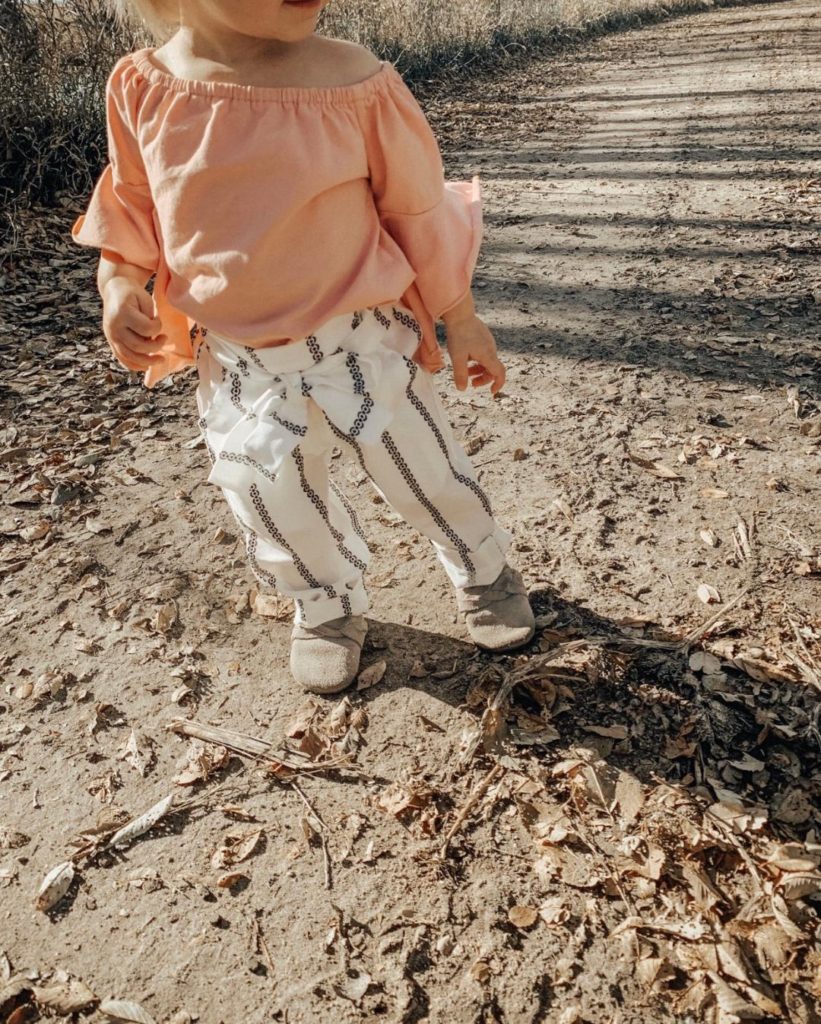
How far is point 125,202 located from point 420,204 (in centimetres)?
60

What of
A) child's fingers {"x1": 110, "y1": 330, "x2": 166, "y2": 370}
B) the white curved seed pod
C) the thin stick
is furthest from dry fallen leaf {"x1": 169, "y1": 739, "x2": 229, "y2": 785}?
child's fingers {"x1": 110, "y1": 330, "x2": 166, "y2": 370}

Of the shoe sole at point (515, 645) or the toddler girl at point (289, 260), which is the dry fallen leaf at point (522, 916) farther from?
the toddler girl at point (289, 260)

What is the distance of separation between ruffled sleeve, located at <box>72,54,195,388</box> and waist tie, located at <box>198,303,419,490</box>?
0.23 m

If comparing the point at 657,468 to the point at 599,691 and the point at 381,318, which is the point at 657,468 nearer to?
the point at 599,691

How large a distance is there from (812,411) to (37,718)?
2764 millimetres

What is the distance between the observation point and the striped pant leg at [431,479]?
181 cm

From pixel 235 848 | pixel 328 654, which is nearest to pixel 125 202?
pixel 328 654

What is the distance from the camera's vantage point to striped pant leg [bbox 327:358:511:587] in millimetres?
1812

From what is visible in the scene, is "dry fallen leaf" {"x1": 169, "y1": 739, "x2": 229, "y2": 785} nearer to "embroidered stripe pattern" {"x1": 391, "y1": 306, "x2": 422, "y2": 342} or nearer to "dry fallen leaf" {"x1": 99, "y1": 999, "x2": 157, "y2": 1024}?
"dry fallen leaf" {"x1": 99, "y1": 999, "x2": 157, "y2": 1024}

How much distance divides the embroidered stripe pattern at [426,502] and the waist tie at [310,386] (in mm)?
82

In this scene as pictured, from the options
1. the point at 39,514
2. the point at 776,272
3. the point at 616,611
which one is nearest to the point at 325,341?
the point at 616,611

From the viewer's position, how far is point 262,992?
1581mm

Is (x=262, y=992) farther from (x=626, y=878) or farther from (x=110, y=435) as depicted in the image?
(x=110, y=435)

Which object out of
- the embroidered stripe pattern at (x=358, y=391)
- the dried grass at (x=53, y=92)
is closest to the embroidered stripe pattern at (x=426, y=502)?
the embroidered stripe pattern at (x=358, y=391)
